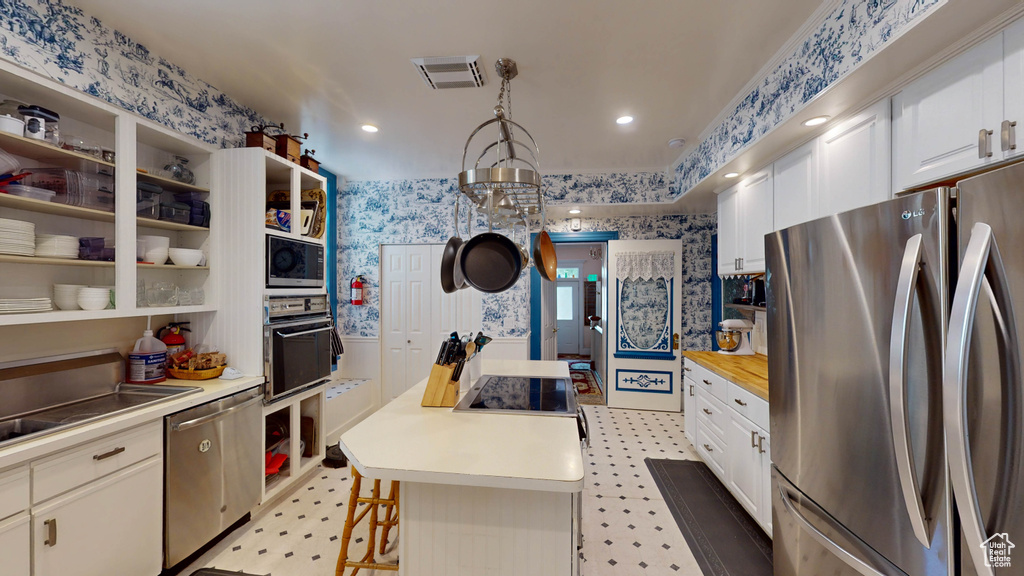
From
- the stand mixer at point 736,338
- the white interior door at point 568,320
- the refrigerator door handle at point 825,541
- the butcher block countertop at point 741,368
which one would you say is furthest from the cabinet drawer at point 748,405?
the white interior door at point 568,320

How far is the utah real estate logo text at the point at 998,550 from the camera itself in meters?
0.84

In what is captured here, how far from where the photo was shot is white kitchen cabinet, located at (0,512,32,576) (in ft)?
4.16

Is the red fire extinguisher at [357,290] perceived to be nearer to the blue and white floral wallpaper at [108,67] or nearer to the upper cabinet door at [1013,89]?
the blue and white floral wallpaper at [108,67]

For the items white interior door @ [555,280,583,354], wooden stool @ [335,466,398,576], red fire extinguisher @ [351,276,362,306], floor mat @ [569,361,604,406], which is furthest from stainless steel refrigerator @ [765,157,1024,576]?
white interior door @ [555,280,583,354]

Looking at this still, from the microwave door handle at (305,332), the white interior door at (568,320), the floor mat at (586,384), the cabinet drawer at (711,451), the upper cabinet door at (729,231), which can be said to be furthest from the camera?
the white interior door at (568,320)

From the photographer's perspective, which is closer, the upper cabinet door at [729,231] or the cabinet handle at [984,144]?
the cabinet handle at [984,144]

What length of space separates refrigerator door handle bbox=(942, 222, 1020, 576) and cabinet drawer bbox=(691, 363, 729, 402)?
1.63 m

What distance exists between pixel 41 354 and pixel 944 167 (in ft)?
12.5

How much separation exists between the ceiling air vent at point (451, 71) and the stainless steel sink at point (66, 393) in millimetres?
2095

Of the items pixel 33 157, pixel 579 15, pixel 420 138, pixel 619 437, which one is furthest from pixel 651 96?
pixel 33 157

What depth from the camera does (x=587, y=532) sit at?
2193 millimetres

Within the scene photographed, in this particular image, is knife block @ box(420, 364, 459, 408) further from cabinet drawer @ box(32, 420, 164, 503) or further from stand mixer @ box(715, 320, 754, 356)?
stand mixer @ box(715, 320, 754, 356)

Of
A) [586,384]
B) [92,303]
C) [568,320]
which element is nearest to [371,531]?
[92,303]

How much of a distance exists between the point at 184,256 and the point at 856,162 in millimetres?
3541
